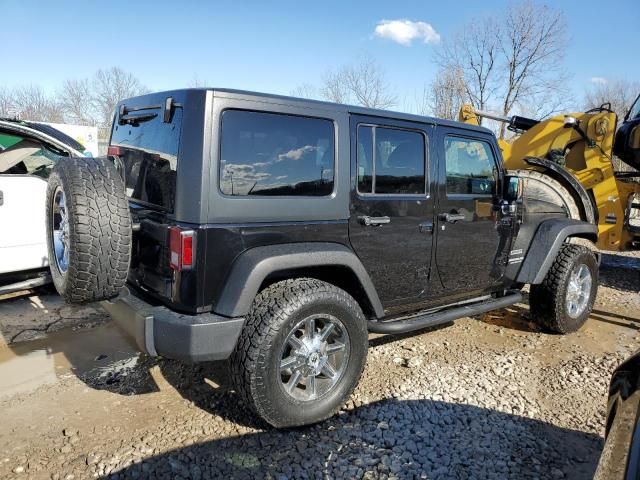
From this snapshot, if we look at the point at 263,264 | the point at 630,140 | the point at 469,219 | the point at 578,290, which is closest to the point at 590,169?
the point at 630,140

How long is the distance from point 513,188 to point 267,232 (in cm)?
236

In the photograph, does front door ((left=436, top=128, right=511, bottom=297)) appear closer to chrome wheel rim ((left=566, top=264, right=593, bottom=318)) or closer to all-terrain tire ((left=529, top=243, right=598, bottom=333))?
all-terrain tire ((left=529, top=243, right=598, bottom=333))

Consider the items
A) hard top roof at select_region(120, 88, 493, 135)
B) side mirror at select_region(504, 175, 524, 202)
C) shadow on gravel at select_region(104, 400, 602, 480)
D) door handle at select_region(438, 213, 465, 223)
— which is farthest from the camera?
side mirror at select_region(504, 175, 524, 202)

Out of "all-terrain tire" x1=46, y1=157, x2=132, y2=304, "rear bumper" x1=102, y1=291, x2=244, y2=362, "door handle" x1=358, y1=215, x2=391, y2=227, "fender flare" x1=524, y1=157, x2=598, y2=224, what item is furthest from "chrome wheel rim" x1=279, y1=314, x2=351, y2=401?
"fender flare" x1=524, y1=157, x2=598, y2=224

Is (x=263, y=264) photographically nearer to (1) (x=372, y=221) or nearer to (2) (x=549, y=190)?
(1) (x=372, y=221)

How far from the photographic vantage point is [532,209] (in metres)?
4.48

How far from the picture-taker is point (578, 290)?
185 inches

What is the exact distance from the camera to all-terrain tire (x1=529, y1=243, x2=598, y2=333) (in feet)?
14.5

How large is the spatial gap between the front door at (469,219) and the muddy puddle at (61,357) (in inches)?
107

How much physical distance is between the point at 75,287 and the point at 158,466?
108 centimetres

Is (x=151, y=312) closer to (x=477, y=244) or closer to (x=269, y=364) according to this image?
(x=269, y=364)

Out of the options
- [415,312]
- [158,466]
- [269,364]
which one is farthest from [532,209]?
[158,466]

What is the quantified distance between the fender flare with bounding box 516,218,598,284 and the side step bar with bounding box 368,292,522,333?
0.22 meters

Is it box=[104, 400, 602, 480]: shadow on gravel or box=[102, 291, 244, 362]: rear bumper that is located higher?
box=[102, 291, 244, 362]: rear bumper
